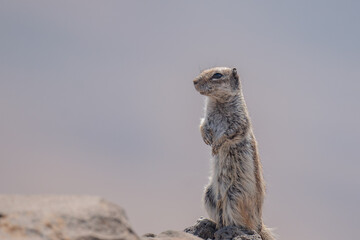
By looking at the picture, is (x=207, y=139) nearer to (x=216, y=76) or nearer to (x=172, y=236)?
(x=216, y=76)

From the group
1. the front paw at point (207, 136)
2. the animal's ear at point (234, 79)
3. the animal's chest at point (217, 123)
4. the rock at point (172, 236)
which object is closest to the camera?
the rock at point (172, 236)

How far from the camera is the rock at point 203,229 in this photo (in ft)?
33.8

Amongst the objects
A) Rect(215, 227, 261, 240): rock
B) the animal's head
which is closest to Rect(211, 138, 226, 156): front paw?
the animal's head

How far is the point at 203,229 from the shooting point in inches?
407

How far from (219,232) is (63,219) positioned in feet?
17.3

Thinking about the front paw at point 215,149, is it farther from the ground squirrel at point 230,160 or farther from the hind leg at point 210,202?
the hind leg at point 210,202

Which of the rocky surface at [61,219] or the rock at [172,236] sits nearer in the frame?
the rocky surface at [61,219]

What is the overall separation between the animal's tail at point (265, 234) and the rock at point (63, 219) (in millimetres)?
5693

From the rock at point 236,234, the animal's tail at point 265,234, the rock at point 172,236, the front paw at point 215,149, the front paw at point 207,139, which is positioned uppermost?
the front paw at point 207,139

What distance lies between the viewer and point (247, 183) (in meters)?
10.4

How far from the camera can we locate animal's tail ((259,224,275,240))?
10.7 meters

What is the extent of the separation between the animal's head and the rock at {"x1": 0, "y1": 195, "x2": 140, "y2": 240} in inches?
221

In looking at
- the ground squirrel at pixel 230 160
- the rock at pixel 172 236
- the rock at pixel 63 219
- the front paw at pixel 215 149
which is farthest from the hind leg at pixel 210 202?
the rock at pixel 63 219

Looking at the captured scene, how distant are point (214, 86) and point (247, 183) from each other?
205cm
